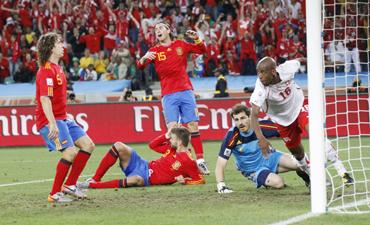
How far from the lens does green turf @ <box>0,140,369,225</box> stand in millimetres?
8688

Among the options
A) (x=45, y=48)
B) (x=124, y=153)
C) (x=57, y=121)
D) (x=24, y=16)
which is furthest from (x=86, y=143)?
(x=24, y=16)

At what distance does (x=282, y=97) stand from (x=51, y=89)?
8.84ft

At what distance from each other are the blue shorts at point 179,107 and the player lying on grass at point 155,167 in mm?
2362

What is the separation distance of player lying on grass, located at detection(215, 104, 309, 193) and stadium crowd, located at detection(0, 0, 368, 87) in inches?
627

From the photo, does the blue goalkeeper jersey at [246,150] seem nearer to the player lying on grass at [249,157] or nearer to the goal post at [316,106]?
the player lying on grass at [249,157]

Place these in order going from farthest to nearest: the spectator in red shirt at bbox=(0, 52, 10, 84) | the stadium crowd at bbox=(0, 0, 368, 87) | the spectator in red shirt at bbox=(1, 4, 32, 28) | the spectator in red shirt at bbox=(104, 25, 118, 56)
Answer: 1. the spectator in red shirt at bbox=(1, 4, 32, 28)
2. the spectator in red shirt at bbox=(104, 25, 118, 56)
3. the spectator in red shirt at bbox=(0, 52, 10, 84)
4. the stadium crowd at bbox=(0, 0, 368, 87)

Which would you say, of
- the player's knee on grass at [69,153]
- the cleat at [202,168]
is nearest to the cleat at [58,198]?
the player's knee on grass at [69,153]

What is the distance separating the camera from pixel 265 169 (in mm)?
11195

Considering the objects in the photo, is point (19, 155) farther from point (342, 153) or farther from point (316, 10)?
point (316, 10)

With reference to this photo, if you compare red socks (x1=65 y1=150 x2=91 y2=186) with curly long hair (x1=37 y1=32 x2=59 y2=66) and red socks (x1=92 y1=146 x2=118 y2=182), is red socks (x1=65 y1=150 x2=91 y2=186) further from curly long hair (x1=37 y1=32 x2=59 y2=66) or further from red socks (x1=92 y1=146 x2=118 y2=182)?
curly long hair (x1=37 y1=32 x2=59 y2=66)

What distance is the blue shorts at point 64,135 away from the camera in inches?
410

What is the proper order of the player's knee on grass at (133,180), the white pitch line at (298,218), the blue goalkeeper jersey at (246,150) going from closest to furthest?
the white pitch line at (298,218)
the blue goalkeeper jersey at (246,150)
the player's knee on grass at (133,180)

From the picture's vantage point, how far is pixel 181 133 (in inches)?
477

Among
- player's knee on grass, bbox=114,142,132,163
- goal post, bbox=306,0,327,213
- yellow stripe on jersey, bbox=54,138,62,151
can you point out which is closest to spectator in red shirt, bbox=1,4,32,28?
player's knee on grass, bbox=114,142,132,163
